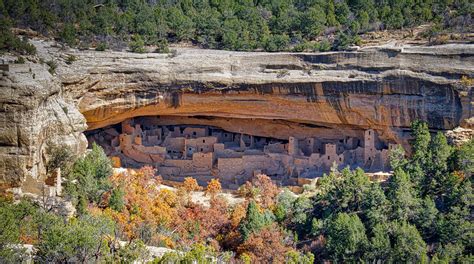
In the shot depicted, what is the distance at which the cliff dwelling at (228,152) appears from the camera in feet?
75.9

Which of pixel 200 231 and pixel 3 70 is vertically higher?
pixel 3 70

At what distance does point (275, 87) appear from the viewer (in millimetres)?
22641

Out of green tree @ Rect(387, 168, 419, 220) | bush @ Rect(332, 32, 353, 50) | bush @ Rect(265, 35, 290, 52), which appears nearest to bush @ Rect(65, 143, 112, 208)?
bush @ Rect(265, 35, 290, 52)

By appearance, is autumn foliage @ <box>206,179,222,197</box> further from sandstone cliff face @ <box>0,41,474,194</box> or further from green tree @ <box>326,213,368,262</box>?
green tree @ <box>326,213,368,262</box>

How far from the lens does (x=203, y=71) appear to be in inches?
890

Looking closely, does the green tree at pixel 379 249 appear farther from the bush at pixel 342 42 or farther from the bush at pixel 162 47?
the bush at pixel 162 47

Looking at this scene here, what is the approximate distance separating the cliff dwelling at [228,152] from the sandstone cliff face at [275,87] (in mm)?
668

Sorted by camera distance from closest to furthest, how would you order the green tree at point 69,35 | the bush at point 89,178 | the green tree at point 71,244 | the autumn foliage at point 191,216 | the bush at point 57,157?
1. the green tree at point 71,244
2. the autumn foliage at point 191,216
3. the bush at point 89,178
4. the bush at point 57,157
5. the green tree at point 69,35

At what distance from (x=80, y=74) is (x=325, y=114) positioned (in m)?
6.95

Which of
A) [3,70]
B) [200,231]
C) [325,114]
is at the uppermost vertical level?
[3,70]

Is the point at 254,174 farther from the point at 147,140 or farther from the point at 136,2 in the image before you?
the point at 136,2

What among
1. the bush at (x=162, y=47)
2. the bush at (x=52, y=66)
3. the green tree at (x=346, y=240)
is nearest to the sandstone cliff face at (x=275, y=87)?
the bush at (x=52, y=66)

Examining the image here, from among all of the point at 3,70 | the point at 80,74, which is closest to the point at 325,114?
the point at 80,74

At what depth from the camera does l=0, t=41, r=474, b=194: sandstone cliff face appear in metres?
21.2
